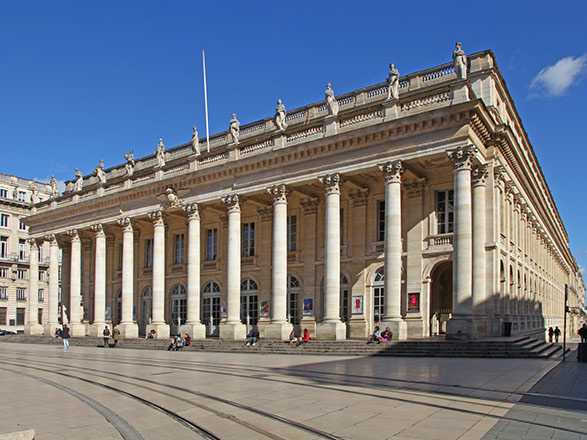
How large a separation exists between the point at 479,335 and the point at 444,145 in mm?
8662

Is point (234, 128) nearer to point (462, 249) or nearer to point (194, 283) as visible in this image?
point (194, 283)

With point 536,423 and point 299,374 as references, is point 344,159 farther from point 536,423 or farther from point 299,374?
point 536,423

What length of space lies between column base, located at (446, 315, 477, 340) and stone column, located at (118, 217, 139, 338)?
2336 cm

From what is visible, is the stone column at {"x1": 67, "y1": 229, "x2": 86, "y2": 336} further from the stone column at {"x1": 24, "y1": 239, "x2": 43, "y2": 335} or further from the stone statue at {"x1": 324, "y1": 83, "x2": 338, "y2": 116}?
the stone statue at {"x1": 324, "y1": 83, "x2": 338, "y2": 116}

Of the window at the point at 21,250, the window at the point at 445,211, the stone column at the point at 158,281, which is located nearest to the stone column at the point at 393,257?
the window at the point at 445,211

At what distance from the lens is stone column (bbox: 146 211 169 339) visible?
38.0m

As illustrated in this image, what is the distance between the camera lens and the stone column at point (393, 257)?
2661 cm

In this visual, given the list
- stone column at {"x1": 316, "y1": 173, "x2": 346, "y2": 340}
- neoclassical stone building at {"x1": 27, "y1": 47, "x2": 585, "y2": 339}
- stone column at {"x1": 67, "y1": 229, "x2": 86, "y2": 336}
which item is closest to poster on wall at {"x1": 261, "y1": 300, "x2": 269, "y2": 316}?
neoclassical stone building at {"x1": 27, "y1": 47, "x2": 585, "y2": 339}

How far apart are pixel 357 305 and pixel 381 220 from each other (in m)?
4.88

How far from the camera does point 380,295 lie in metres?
31.6

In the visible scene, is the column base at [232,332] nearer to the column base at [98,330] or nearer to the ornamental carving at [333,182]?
the ornamental carving at [333,182]

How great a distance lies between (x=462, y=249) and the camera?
995 inches

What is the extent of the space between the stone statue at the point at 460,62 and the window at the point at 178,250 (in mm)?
24691

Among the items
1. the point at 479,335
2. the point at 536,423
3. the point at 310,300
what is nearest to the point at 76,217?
the point at 310,300
